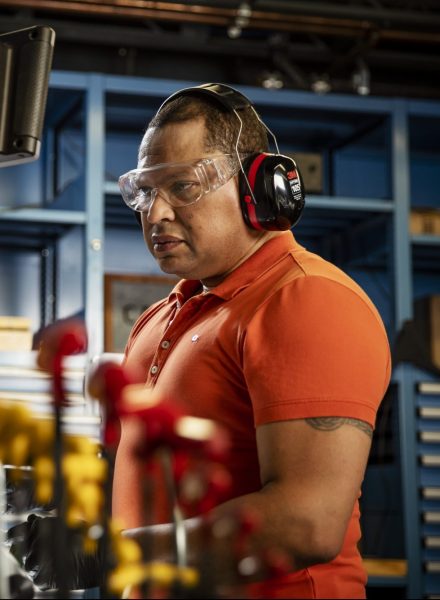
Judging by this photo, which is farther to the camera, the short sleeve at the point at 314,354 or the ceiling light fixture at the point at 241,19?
the ceiling light fixture at the point at 241,19

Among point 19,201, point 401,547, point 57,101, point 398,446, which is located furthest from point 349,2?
point 401,547

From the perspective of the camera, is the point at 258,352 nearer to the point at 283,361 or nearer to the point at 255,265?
the point at 283,361

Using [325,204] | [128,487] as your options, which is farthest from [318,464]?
[325,204]

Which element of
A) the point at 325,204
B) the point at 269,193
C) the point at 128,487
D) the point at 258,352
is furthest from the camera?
the point at 325,204

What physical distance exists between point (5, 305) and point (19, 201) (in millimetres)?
413

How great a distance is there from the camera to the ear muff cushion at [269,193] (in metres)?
1.58

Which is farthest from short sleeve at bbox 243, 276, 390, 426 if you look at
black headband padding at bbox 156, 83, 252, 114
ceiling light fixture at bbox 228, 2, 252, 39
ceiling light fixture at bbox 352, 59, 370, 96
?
ceiling light fixture at bbox 352, 59, 370, 96

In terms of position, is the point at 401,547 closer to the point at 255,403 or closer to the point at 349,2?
the point at 349,2

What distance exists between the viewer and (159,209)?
1.56 metres

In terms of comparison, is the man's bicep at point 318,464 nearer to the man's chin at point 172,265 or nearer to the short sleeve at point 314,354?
the short sleeve at point 314,354

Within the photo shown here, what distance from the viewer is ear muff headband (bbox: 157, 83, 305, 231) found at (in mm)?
1580

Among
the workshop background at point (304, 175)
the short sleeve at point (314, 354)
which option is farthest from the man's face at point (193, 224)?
the workshop background at point (304, 175)

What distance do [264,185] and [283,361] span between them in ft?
1.36

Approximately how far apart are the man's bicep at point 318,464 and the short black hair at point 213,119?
56 centimetres
